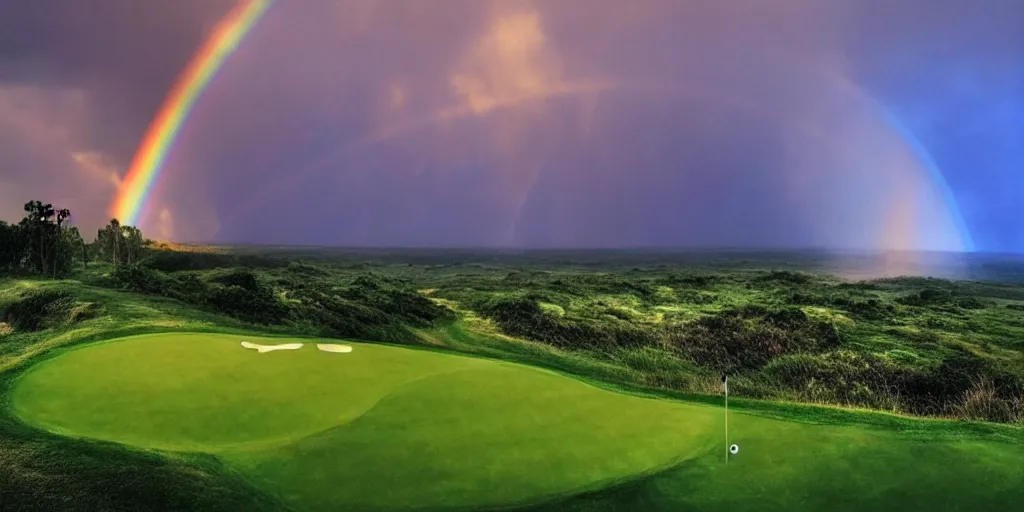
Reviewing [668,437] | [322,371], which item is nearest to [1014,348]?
[668,437]

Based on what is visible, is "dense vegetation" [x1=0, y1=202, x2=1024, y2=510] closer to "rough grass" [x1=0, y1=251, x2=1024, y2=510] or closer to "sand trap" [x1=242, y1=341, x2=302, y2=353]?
"rough grass" [x1=0, y1=251, x2=1024, y2=510]

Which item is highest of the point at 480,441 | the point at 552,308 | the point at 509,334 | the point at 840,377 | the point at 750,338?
the point at 480,441

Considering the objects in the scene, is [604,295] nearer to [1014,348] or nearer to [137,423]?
[1014,348]

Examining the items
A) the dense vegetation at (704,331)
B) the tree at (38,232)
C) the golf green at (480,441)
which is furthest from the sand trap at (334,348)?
the tree at (38,232)

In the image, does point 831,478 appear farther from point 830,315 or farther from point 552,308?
point 830,315

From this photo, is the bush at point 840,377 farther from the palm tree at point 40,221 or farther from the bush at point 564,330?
the palm tree at point 40,221

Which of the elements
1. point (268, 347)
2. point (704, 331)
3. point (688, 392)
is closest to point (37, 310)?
point (268, 347)

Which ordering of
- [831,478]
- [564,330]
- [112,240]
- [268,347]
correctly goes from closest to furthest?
[831,478]
[268,347]
[564,330]
[112,240]
